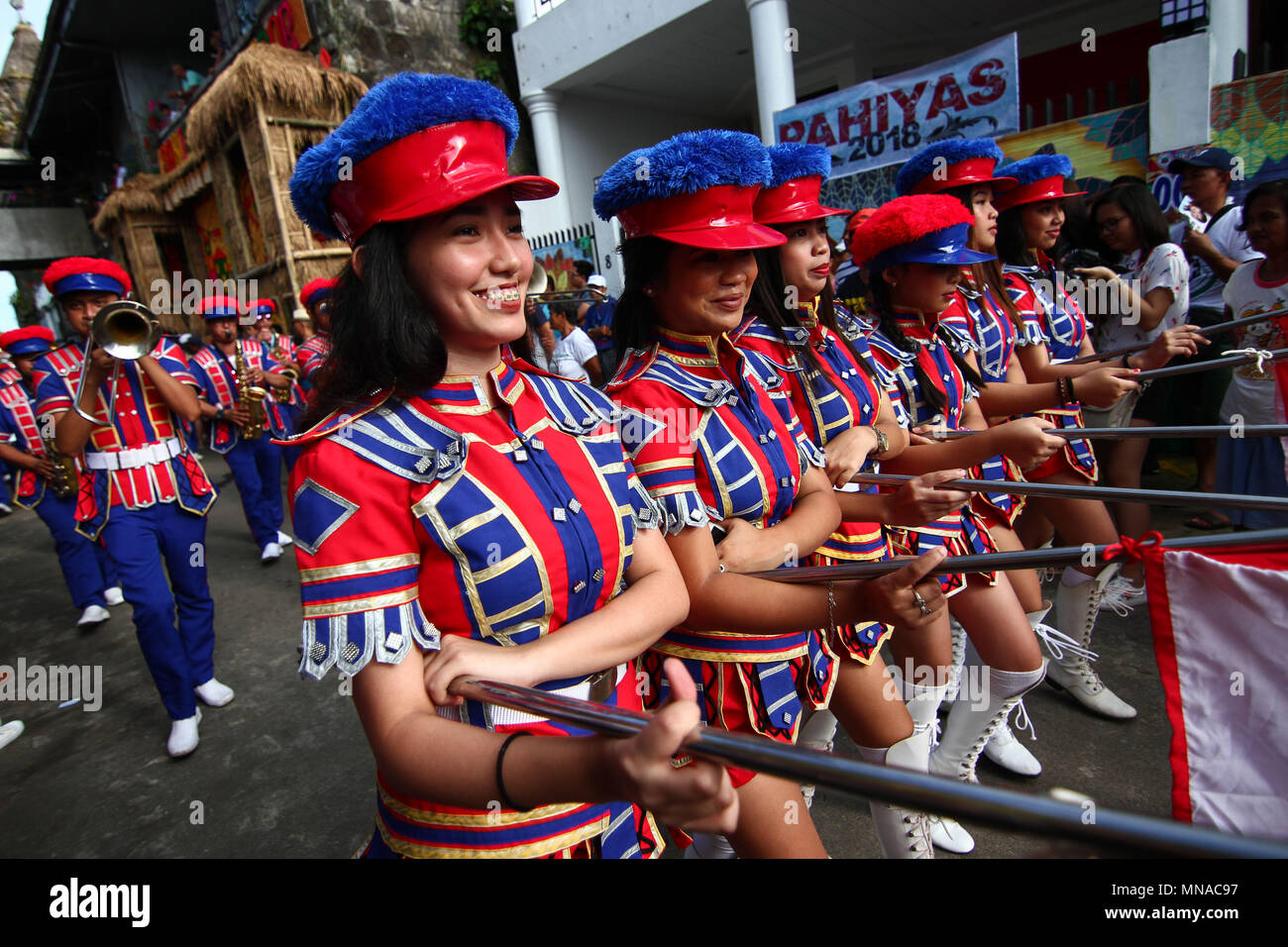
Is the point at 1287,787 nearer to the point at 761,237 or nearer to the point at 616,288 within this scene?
the point at 761,237

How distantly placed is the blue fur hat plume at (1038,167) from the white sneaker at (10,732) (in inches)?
254

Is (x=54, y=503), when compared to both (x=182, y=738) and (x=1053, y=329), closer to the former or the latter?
(x=182, y=738)

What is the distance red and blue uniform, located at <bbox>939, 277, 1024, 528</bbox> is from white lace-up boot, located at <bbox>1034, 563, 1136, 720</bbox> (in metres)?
0.53

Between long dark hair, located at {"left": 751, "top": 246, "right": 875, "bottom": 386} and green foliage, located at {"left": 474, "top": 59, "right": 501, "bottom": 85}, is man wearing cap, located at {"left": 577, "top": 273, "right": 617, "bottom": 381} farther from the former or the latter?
green foliage, located at {"left": 474, "top": 59, "right": 501, "bottom": 85}

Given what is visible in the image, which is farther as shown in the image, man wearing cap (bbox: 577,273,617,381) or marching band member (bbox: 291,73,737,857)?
man wearing cap (bbox: 577,273,617,381)

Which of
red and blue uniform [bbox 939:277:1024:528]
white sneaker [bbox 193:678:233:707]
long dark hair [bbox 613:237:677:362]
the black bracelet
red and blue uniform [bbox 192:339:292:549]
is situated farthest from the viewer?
red and blue uniform [bbox 192:339:292:549]

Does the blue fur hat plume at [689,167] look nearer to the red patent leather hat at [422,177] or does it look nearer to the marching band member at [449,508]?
the marching band member at [449,508]

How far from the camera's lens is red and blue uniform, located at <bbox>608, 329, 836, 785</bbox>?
5.82ft

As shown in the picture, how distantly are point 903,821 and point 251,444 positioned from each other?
22.2 ft

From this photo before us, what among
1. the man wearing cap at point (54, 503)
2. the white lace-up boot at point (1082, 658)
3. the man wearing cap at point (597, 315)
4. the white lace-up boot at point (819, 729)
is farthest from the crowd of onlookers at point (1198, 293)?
the man wearing cap at point (54, 503)

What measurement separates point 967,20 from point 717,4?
200 inches

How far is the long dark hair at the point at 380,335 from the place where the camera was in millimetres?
1319

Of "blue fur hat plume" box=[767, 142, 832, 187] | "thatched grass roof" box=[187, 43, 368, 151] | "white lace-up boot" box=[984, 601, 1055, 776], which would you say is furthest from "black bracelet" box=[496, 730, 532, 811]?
"thatched grass roof" box=[187, 43, 368, 151]

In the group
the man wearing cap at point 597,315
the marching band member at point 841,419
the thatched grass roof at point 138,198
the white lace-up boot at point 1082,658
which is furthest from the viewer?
the thatched grass roof at point 138,198
